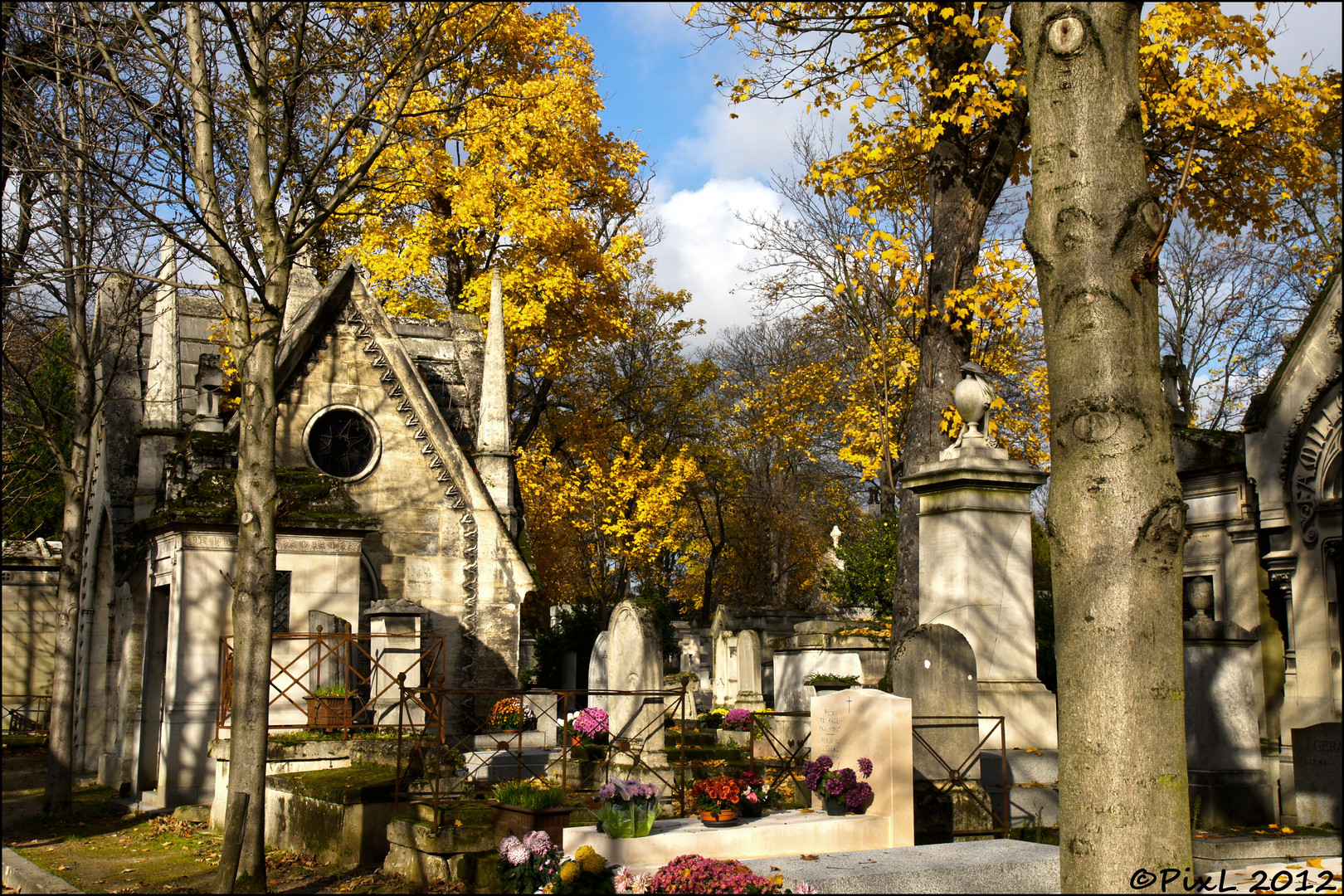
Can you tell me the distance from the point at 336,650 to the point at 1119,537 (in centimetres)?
1096

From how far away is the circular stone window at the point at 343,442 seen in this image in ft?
56.7

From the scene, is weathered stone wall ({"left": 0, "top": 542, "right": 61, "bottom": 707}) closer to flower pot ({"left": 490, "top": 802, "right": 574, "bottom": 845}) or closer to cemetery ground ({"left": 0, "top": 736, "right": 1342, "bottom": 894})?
cemetery ground ({"left": 0, "top": 736, "right": 1342, "bottom": 894})

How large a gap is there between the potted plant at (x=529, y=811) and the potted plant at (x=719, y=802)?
1217 millimetres

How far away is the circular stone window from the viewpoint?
680 inches

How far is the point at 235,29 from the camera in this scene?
9508 mm

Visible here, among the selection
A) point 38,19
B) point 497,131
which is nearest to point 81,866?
point 38,19

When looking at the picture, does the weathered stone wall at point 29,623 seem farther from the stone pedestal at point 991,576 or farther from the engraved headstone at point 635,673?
the stone pedestal at point 991,576

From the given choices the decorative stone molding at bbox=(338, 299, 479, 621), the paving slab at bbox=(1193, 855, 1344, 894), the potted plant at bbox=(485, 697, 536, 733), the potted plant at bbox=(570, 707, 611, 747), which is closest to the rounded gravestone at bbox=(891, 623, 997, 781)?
the paving slab at bbox=(1193, 855, 1344, 894)

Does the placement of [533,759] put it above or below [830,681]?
below

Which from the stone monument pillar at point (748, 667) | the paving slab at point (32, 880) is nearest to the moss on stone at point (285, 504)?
the paving slab at point (32, 880)

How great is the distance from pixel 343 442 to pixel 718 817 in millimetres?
11142

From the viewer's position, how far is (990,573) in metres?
10.8

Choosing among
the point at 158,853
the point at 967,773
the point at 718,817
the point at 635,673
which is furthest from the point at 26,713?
the point at 967,773

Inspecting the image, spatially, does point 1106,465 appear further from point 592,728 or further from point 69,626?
point 69,626
